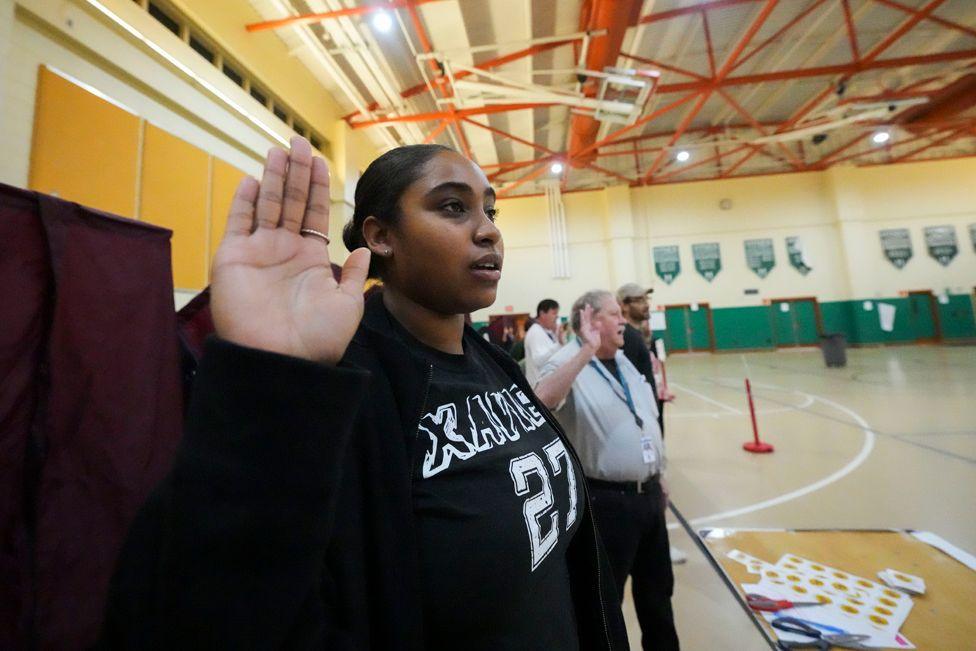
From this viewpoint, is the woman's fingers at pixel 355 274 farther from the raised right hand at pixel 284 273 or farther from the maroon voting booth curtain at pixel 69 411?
the maroon voting booth curtain at pixel 69 411

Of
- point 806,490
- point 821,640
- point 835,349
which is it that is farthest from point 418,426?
point 835,349

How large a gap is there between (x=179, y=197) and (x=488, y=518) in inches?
225

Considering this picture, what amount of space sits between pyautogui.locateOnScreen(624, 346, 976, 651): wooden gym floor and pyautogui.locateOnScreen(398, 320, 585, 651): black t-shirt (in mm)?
1854

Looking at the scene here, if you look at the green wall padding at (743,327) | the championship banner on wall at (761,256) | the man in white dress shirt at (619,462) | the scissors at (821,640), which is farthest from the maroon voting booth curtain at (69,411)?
the championship banner on wall at (761,256)

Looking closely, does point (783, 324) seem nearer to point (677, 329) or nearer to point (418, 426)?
point (677, 329)

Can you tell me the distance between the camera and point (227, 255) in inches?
21.2

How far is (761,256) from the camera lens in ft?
47.9

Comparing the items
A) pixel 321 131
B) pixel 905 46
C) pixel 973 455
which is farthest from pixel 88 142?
pixel 905 46

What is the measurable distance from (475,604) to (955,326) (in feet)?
68.4

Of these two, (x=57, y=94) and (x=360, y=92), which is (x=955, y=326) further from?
(x=57, y=94)

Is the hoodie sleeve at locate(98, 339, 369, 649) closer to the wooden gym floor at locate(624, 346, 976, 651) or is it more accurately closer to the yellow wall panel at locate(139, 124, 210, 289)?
the wooden gym floor at locate(624, 346, 976, 651)

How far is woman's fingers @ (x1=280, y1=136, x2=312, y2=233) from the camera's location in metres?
0.60

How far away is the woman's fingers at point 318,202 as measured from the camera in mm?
634

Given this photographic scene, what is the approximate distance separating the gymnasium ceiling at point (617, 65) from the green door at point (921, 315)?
511 cm
